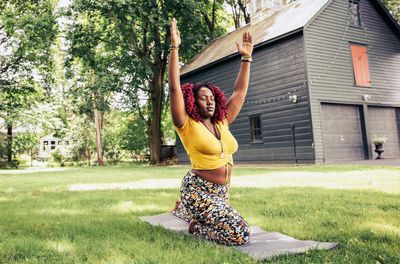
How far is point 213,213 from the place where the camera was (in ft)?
10.8

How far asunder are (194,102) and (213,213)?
106 cm

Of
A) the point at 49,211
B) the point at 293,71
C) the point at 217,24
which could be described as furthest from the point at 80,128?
the point at 49,211

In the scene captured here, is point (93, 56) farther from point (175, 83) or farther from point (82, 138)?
point (175, 83)

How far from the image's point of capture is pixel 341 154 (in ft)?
49.4

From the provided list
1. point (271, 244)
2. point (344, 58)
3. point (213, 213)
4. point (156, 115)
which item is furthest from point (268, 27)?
point (271, 244)

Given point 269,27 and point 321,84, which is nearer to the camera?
point 321,84

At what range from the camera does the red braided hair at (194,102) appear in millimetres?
3395

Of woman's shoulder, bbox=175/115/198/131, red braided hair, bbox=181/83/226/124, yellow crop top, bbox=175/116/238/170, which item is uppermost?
Answer: red braided hair, bbox=181/83/226/124

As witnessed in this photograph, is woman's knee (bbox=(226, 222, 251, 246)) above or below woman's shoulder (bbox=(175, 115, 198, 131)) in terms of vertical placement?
below

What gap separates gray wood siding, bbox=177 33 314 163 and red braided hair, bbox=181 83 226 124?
1152cm

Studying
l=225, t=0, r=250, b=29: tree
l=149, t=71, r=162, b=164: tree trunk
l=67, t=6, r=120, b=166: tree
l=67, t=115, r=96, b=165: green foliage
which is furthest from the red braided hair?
l=67, t=115, r=96, b=165: green foliage

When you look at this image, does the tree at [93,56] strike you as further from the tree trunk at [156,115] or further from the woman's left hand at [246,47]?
the woman's left hand at [246,47]

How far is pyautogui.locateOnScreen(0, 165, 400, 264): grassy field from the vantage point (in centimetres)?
283

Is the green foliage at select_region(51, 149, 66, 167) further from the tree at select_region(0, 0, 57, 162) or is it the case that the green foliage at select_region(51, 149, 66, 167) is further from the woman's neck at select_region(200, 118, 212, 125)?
the woman's neck at select_region(200, 118, 212, 125)
